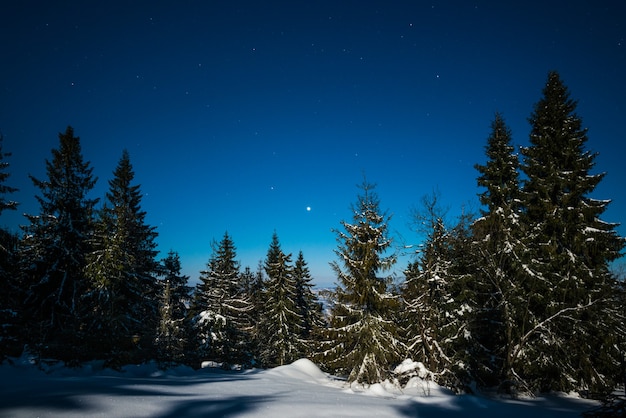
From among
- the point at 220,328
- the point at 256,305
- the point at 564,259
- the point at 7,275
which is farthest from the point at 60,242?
the point at 564,259

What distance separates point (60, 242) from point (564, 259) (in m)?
28.9

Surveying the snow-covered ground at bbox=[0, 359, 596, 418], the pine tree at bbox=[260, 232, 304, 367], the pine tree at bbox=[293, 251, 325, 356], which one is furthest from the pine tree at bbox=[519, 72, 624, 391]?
the pine tree at bbox=[293, 251, 325, 356]

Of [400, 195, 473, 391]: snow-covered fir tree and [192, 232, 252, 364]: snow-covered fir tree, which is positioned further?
[192, 232, 252, 364]: snow-covered fir tree

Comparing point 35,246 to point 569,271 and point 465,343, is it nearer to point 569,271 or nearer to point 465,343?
point 465,343

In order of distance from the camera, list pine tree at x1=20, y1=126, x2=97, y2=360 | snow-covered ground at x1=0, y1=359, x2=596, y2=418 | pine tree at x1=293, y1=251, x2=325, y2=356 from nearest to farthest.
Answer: snow-covered ground at x1=0, y1=359, x2=596, y2=418 < pine tree at x1=20, y1=126, x2=97, y2=360 < pine tree at x1=293, y1=251, x2=325, y2=356

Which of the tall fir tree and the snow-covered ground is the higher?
the tall fir tree

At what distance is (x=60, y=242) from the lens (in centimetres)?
1873

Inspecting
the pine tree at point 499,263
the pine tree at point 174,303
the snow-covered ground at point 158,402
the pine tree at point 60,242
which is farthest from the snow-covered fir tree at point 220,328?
the pine tree at point 499,263

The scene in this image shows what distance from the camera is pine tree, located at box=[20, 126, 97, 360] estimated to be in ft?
59.7

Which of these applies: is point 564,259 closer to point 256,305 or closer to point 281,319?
point 281,319

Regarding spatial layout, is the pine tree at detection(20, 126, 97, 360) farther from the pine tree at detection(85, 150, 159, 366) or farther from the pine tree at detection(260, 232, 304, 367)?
the pine tree at detection(260, 232, 304, 367)

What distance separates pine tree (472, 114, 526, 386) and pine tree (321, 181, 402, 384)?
16.1ft

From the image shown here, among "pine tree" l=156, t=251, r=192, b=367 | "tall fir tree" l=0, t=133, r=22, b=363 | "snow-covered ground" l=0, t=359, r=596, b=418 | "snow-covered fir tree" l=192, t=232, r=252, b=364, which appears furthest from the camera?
"pine tree" l=156, t=251, r=192, b=367

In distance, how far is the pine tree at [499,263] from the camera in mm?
14703
